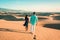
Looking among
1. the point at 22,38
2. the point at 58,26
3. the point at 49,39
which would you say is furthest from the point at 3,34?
the point at 58,26

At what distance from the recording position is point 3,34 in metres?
13.4

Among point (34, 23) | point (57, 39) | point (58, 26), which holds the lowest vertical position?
point (58, 26)

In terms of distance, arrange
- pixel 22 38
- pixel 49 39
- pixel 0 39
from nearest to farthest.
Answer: pixel 0 39 → pixel 22 38 → pixel 49 39

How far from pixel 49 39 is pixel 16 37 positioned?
2636 mm

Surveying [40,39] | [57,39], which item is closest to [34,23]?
[40,39]

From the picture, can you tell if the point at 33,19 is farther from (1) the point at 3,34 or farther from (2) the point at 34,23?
(1) the point at 3,34

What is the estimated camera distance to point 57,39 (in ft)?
47.8

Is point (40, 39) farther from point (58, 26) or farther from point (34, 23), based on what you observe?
point (58, 26)

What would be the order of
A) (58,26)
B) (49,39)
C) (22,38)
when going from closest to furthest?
→ (22,38) < (49,39) < (58,26)

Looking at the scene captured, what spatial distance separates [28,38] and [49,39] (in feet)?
5.82

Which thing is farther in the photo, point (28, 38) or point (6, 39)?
point (28, 38)

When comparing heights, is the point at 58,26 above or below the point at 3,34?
below

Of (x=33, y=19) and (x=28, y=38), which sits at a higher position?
(x=33, y=19)

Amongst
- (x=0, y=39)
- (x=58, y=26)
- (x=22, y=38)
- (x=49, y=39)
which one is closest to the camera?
(x=0, y=39)
